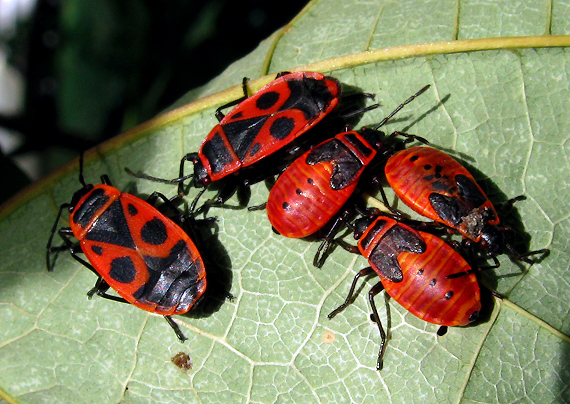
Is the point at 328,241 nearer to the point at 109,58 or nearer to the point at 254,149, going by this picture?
the point at 254,149

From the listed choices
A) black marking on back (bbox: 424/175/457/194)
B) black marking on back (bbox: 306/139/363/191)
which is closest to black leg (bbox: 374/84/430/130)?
black marking on back (bbox: 306/139/363/191)

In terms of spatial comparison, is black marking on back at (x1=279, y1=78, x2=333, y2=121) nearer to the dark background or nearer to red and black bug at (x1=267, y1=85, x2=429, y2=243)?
red and black bug at (x1=267, y1=85, x2=429, y2=243)

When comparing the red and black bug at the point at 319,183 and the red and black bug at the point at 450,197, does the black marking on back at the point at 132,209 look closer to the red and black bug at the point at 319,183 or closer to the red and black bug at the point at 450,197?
the red and black bug at the point at 319,183

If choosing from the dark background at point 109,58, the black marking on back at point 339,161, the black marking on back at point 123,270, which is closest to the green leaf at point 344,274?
the black marking on back at point 123,270

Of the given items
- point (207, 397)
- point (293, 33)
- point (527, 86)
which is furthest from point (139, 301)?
point (527, 86)

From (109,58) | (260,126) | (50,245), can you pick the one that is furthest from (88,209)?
(109,58)

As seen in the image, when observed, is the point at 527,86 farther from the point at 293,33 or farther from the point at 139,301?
the point at 139,301
